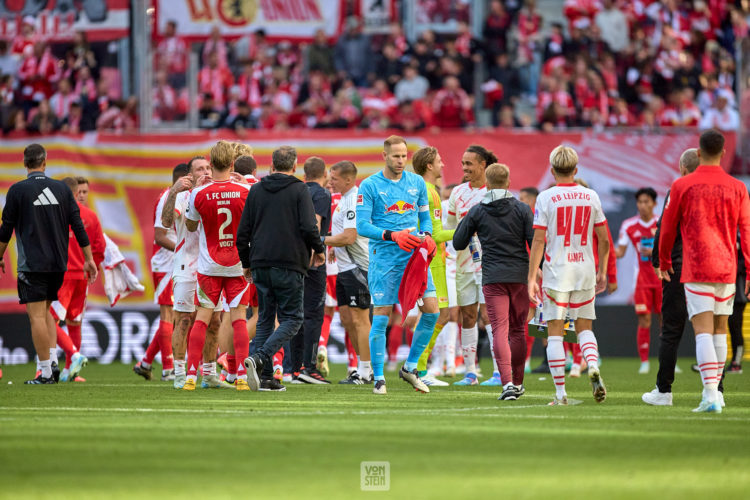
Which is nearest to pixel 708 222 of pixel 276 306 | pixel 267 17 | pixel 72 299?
pixel 276 306

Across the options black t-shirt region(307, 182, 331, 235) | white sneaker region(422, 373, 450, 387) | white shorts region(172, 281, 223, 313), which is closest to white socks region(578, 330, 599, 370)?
white sneaker region(422, 373, 450, 387)

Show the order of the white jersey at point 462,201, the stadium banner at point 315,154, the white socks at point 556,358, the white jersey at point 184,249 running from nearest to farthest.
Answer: the white socks at point 556,358, the white jersey at point 184,249, the white jersey at point 462,201, the stadium banner at point 315,154

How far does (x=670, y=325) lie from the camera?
33.0ft

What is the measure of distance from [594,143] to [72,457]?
14.1m

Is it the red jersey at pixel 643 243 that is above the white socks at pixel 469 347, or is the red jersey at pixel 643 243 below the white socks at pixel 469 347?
above

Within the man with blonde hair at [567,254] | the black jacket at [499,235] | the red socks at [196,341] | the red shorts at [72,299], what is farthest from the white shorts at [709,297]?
the red shorts at [72,299]

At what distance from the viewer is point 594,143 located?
19.1 m

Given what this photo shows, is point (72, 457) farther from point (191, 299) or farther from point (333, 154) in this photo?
point (333, 154)

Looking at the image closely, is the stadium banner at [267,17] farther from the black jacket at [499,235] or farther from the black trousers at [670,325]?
the black trousers at [670,325]

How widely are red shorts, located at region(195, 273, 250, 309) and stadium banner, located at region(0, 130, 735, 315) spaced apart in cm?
764

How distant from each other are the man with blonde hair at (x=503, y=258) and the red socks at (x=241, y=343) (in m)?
2.21

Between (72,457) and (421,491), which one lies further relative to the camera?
(72,457)

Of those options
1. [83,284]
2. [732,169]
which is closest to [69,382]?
[83,284]

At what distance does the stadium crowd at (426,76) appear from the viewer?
70.1 ft
